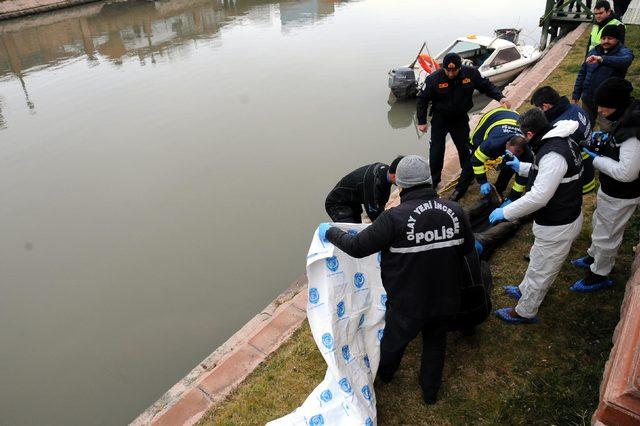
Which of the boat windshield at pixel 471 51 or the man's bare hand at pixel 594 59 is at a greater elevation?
the man's bare hand at pixel 594 59

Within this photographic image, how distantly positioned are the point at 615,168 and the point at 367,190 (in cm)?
179

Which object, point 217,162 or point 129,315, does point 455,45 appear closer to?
point 217,162

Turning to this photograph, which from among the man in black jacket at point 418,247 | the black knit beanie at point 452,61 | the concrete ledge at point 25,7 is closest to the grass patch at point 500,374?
the man in black jacket at point 418,247

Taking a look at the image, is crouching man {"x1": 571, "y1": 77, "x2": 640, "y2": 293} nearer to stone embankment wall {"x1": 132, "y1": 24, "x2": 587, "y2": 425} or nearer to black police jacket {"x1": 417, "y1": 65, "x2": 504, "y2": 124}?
black police jacket {"x1": 417, "y1": 65, "x2": 504, "y2": 124}

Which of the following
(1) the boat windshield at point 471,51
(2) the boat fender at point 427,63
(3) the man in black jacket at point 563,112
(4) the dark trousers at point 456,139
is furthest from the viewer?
(1) the boat windshield at point 471,51

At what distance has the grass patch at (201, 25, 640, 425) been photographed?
2996mm

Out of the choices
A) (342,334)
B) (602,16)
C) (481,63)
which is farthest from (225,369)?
(481,63)

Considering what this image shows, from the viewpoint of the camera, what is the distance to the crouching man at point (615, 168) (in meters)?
2.99

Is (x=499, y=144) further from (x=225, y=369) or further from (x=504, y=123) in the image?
(x=225, y=369)

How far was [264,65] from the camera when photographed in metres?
15.6

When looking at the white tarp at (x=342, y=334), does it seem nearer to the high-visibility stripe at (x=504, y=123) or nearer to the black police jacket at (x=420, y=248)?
the black police jacket at (x=420, y=248)

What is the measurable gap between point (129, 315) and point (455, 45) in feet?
37.0

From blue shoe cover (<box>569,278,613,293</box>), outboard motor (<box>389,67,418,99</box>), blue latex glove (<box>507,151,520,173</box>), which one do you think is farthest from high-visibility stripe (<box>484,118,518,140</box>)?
outboard motor (<box>389,67,418,99</box>)

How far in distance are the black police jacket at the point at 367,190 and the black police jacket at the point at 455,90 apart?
1.94 meters
